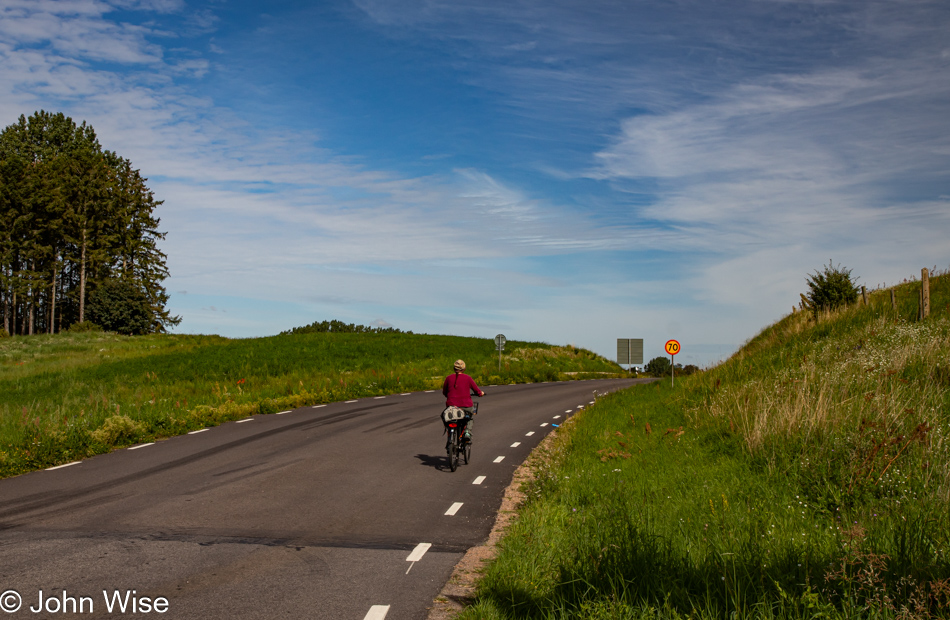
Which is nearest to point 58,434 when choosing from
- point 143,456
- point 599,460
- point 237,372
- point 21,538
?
point 143,456

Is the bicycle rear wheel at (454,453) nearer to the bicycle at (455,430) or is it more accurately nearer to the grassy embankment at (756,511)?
the bicycle at (455,430)

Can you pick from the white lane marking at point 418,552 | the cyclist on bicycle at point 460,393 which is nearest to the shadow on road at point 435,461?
the cyclist on bicycle at point 460,393

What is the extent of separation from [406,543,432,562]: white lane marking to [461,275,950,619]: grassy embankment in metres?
0.95

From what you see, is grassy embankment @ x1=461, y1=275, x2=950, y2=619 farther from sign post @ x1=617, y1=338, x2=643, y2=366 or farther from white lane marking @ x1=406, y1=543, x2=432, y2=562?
sign post @ x1=617, y1=338, x2=643, y2=366

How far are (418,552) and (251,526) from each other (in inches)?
94.9

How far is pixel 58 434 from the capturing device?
12781 millimetres

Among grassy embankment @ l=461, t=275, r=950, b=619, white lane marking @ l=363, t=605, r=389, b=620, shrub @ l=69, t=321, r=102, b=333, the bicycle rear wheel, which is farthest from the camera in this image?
shrub @ l=69, t=321, r=102, b=333

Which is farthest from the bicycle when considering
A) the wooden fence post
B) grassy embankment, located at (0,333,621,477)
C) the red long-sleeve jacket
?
the wooden fence post

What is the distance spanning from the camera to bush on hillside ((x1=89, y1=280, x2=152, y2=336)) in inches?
2405

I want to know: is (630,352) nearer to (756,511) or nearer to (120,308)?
(120,308)

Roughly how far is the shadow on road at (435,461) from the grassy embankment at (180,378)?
22.5 ft

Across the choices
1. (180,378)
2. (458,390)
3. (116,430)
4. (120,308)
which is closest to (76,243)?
(120,308)

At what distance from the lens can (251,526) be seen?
7.90 metres

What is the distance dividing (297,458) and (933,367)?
43.4 ft
